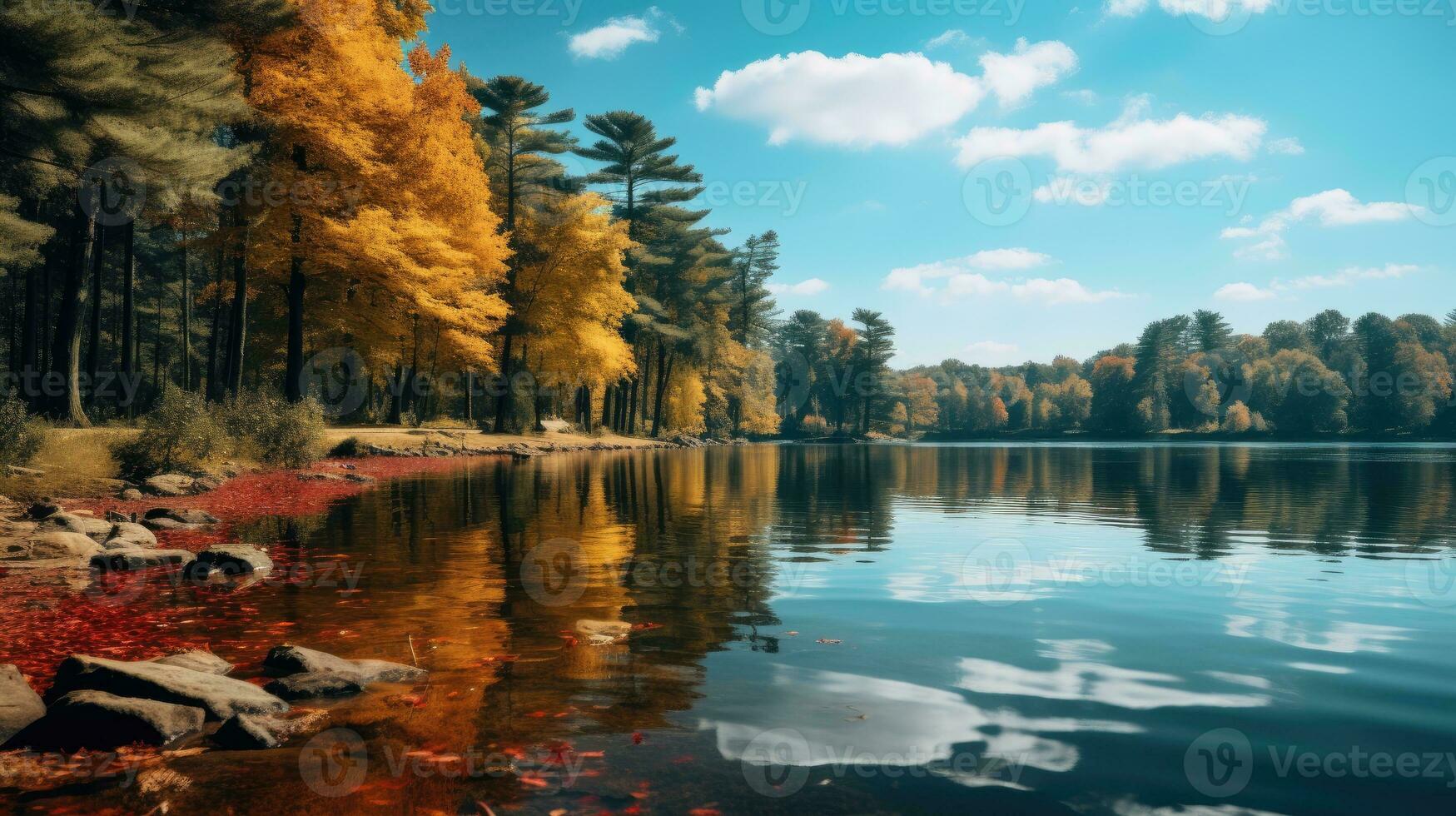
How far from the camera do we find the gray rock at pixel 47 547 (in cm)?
942

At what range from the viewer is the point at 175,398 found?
55.5ft

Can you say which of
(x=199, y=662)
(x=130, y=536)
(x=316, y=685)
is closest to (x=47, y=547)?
(x=130, y=536)

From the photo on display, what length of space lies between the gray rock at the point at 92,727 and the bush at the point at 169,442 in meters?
14.5

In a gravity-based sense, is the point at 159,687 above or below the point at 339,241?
below

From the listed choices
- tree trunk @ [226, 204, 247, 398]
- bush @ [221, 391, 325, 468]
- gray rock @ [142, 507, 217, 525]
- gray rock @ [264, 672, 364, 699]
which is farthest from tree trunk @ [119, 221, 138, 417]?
gray rock @ [264, 672, 364, 699]

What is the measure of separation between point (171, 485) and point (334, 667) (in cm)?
1336

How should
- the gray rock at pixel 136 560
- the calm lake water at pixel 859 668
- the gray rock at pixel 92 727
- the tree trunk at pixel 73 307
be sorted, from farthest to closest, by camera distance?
the tree trunk at pixel 73 307
the gray rock at pixel 136 560
the gray rock at pixel 92 727
the calm lake water at pixel 859 668

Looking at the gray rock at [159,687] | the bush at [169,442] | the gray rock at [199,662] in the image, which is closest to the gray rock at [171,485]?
the bush at [169,442]

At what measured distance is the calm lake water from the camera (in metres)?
3.86

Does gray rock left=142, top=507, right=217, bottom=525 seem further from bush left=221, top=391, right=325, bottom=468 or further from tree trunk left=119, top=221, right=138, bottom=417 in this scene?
tree trunk left=119, top=221, right=138, bottom=417

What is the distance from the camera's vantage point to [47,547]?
9.55 meters

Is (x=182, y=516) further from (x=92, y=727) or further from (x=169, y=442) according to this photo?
(x=92, y=727)

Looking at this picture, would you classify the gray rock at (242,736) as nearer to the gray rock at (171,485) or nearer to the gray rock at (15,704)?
the gray rock at (15,704)

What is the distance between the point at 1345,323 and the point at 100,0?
488 ft
